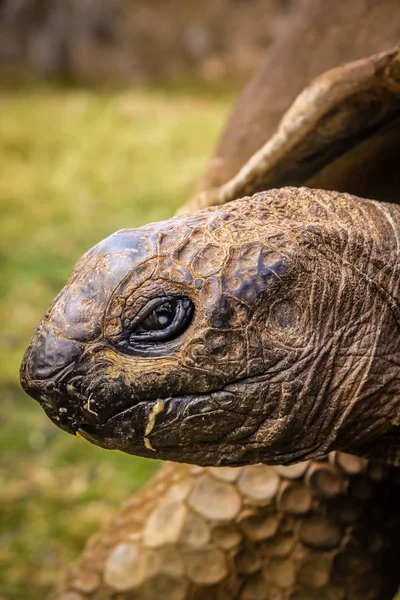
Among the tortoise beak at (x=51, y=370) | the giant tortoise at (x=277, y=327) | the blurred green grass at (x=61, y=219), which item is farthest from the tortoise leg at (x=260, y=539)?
the tortoise beak at (x=51, y=370)

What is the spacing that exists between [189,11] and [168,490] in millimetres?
8680

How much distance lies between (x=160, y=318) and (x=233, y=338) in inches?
4.6

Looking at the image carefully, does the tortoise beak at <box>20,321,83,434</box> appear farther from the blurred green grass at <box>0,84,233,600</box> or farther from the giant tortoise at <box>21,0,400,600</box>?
the blurred green grass at <box>0,84,233,600</box>

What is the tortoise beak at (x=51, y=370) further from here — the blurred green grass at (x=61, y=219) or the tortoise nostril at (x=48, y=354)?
the blurred green grass at (x=61, y=219)

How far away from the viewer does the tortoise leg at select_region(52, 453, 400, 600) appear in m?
2.01

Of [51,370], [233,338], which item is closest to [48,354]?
[51,370]

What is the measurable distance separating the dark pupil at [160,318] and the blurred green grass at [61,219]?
4.77ft

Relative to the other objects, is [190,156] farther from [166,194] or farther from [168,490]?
[168,490]

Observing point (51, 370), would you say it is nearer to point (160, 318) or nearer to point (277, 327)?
point (160, 318)

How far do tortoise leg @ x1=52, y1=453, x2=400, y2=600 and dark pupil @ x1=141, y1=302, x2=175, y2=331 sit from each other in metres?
0.80

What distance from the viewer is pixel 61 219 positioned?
19.7 ft

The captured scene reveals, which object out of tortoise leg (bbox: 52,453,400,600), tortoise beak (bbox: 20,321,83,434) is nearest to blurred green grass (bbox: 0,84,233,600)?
tortoise leg (bbox: 52,453,400,600)

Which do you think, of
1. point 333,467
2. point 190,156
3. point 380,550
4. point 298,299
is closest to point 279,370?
point 298,299

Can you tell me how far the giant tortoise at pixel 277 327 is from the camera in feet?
4.48
